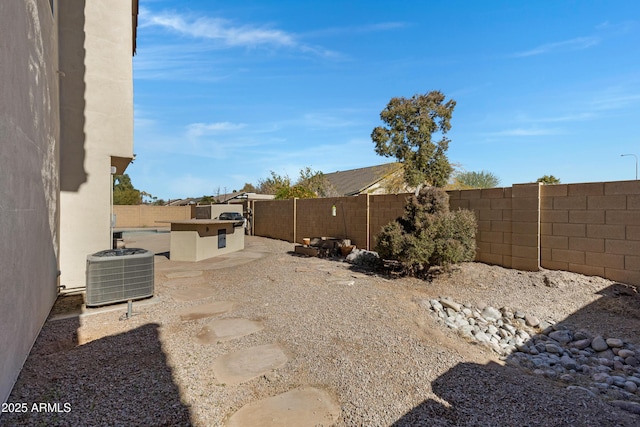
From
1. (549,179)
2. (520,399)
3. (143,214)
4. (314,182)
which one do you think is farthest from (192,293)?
(143,214)

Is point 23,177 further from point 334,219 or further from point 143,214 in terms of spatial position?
point 143,214

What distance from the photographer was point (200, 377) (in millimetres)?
3156

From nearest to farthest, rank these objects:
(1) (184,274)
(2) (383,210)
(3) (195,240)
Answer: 1. (1) (184,274)
2. (3) (195,240)
3. (2) (383,210)

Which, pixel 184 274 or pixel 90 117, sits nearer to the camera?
pixel 90 117

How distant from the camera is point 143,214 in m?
31.7

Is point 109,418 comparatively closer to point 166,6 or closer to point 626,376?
point 626,376

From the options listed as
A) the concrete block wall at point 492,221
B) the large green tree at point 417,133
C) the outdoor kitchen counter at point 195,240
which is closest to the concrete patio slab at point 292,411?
the concrete block wall at point 492,221

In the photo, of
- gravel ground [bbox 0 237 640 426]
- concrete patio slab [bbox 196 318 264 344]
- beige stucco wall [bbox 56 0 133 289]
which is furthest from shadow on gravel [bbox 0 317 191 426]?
beige stucco wall [bbox 56 0 133 289]

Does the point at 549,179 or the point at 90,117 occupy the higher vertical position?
the point at 549,179

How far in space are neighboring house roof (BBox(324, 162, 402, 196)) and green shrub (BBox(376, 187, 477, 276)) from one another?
14.2 metres

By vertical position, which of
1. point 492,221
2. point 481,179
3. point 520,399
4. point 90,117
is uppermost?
point 481,179

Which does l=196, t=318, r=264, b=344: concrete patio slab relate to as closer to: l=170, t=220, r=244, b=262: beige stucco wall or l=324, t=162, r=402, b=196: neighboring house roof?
l=170, t=220, r=244, b=262: beige stucco wall

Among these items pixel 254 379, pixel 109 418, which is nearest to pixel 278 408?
pixel 254 379

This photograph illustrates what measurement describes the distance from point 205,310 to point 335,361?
9.28 ft
